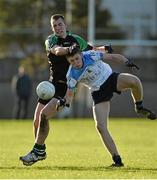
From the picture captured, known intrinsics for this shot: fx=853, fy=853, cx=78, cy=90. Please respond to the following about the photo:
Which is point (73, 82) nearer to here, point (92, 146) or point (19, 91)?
point (92, 146)

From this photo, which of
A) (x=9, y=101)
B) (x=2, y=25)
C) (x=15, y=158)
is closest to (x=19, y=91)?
(x=9, y=101)

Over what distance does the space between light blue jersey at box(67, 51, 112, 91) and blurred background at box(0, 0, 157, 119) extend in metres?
22.1

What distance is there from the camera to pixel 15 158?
1534 centimetres

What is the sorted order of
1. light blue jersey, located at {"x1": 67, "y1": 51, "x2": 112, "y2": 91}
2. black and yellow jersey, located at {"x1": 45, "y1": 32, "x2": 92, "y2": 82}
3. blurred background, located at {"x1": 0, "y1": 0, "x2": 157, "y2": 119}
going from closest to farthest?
light blue jersey, located at {"x1": 67, "y1": 51, "x2": 112, "y2": 91}, black and yellow jersey, located at {"x1": 45, "y1": 32, "x2": 92, "y2": 82}, blurred background, located at {"x1": 0, "y1": 0, "x2": 157, "y2": 119}

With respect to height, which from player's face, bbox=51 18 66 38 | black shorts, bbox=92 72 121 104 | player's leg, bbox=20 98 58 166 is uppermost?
player's face, bbox=51 18 66 38

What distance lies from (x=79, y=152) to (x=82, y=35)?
69.0ft

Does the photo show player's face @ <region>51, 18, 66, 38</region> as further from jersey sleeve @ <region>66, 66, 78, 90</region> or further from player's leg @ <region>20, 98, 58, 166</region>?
player's leg @ <region>20, 98, 58, 166</region>

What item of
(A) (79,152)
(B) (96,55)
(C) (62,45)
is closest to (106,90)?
(B) (96,55)

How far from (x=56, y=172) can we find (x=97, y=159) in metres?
2.66

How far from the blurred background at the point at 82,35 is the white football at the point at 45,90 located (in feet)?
72.3

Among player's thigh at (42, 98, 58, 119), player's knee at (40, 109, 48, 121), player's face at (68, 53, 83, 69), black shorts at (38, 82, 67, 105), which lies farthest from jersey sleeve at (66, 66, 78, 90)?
black shorts at (38, 82, 67, 105)

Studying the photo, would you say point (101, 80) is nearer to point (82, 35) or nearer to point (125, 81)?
point (125, 81)

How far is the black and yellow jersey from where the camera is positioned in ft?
46.0

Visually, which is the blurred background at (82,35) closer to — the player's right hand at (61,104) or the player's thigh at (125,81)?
the player's thigh at (125,81)
